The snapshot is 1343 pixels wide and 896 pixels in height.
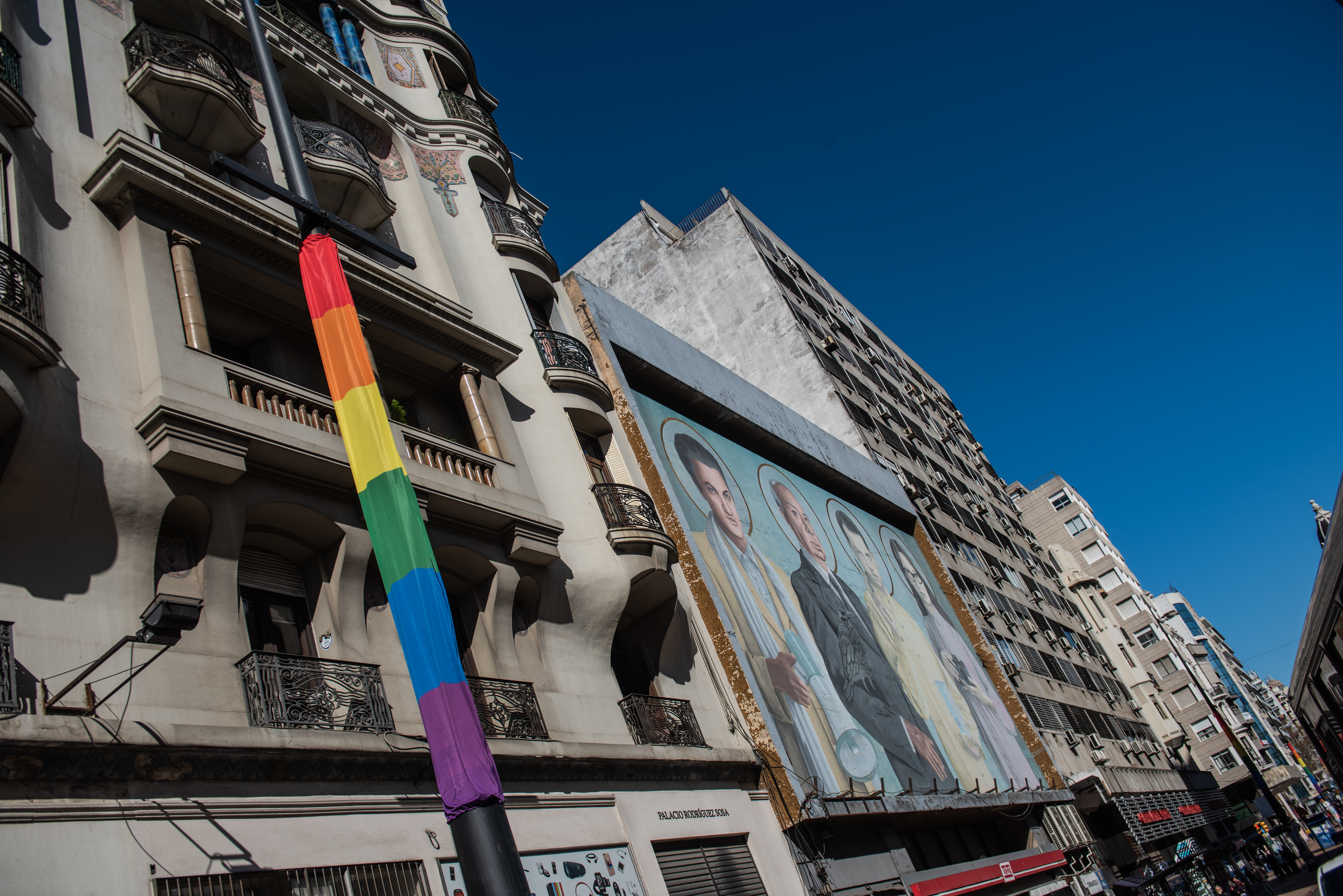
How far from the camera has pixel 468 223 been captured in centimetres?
1856

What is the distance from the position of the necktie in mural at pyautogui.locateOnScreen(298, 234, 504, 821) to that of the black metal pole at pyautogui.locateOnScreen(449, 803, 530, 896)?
8 centimetres

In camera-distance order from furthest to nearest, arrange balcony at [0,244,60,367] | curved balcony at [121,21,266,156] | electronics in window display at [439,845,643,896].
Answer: curved balcony at [121,21,266,156], electronics in window display at [439,845,643,896], balcony at [0,244,60,367]

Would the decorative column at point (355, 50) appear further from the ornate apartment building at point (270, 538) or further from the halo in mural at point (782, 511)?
the halo in mural at point (782, 511)

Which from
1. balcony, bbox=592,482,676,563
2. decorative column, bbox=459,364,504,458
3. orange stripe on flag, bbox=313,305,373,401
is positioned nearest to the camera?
orange stripe on flag, bbox=313,305,373,401

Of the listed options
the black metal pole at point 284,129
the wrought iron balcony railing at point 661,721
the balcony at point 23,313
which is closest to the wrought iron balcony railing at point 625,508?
the wrought iron balcony railing at point 661,721

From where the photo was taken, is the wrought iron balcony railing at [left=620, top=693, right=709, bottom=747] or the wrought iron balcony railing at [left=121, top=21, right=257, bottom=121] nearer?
the wrought iron balcony railing at [left=121, top=21, right=257, bottom=121]

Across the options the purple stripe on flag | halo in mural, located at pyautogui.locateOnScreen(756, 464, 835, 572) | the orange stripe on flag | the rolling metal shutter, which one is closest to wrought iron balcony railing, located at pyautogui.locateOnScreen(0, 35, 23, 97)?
the orange stripe on flag

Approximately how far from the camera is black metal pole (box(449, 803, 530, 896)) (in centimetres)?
603

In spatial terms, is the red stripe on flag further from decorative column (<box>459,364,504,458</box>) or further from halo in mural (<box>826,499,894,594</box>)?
halo in mural (<box>826,499,894,594</box>)

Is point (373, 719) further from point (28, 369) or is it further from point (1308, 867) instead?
point (1308, 867)

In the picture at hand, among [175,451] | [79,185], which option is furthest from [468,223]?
[175,451]

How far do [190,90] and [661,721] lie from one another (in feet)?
37.8

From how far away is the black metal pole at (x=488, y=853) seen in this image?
237 inches

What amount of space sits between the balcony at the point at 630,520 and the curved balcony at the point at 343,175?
20.9 feet
